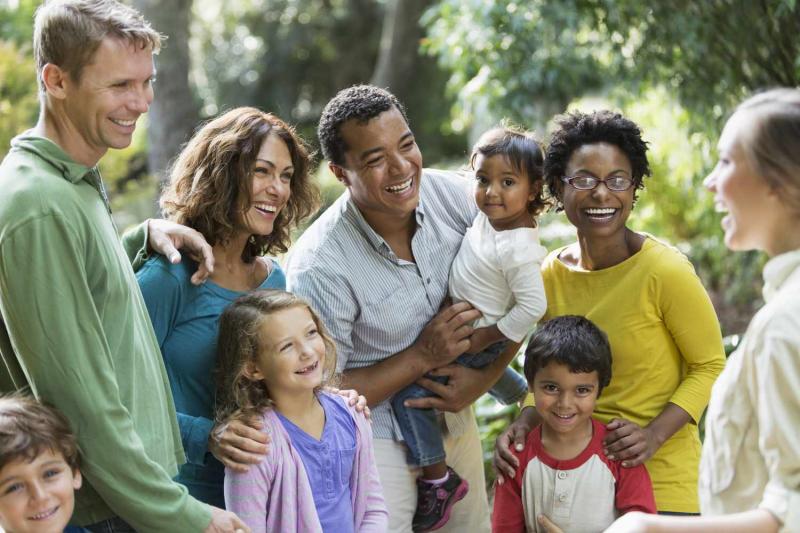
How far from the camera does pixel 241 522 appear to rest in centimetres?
254

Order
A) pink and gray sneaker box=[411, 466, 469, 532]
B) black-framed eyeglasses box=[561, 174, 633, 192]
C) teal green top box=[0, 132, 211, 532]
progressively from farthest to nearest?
pink and gray sneaker box=[411, 466, 469, 532] < black-framed eyeglasses box=[561, 174, 633, 192] < teal green top box=[0, 132, 211, 532]

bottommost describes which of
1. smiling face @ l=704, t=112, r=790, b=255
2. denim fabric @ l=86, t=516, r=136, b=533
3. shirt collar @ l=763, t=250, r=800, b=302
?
denim fabric @ l=86, t=516, r=136, b=533

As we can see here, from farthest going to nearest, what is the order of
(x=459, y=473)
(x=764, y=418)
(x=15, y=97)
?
1. (x=15, y=97)
2. (x=459, y=473)
3. (x=764, y=418)

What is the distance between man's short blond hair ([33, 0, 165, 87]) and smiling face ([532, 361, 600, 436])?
5.37ft

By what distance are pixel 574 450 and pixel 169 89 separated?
24.3 feet

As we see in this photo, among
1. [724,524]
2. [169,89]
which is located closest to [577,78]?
[169,89]

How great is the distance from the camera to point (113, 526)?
97.9 inches

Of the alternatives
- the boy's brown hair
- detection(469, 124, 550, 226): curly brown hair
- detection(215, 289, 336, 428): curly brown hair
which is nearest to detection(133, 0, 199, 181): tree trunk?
detection(469, 124, 550, 226): curly brown hair

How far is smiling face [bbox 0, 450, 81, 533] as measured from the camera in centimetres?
235

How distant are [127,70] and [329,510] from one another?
1.38m

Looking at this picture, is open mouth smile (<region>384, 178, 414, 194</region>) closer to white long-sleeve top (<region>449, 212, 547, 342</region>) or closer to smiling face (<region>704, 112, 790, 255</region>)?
white long-sleeve top (<region>449, 212, 547, 342</region>)

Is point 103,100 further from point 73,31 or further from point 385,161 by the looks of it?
point 385,161

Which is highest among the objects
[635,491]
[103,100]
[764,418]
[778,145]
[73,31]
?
[73,31]

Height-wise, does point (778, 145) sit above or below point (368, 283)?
above
